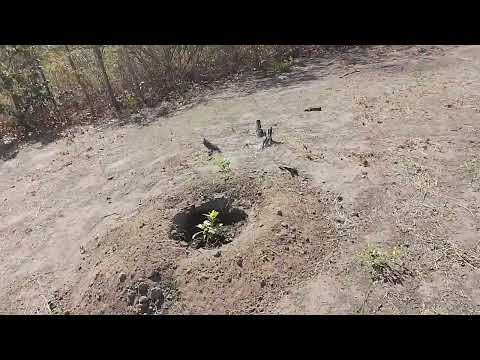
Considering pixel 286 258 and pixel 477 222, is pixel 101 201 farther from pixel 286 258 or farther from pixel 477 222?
pixel 477 222

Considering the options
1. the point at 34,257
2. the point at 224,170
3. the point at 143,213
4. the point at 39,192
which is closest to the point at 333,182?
the point at 224,170

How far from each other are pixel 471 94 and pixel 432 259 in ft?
14.2

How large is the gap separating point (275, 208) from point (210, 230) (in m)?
0.83

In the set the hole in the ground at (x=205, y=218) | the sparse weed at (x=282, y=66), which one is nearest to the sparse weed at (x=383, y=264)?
the hole in the ground at (x=205, y=218)

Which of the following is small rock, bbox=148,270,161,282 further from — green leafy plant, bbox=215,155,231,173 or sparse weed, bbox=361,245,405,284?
sparse weed, bbox=361,245,405,284

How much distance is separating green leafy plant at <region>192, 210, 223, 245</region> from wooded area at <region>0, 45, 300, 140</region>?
17.5 feet

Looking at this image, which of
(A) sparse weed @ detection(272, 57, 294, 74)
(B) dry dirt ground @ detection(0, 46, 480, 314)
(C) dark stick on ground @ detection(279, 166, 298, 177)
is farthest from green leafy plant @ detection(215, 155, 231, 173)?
(A) sparse weed @ detection(272, 57, 294, 74)

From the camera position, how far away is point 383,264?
4227mm

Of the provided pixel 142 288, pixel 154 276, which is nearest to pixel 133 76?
pixel 154 276

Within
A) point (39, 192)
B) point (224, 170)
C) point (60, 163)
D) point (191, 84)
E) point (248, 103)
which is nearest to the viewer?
point (224, 170)

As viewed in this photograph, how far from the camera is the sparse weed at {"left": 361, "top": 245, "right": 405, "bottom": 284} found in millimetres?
4105

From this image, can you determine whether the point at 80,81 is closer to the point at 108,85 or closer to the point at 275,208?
the point at 108,85

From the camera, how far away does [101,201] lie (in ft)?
20.1

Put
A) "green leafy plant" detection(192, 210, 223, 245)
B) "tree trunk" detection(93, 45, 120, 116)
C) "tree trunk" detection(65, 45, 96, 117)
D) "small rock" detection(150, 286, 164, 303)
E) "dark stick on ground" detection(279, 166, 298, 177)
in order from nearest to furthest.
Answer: "small rock" detection(150, 286, 164, 303) < "green leafy plant" detection(192, 210, 223, 245) < "dark stick on ground" detection(279, 166, 298, 177) < "tree trunk" detection(93, 45, 120, 116) < "tree trunk" detection(65, 45, 96, 117)
